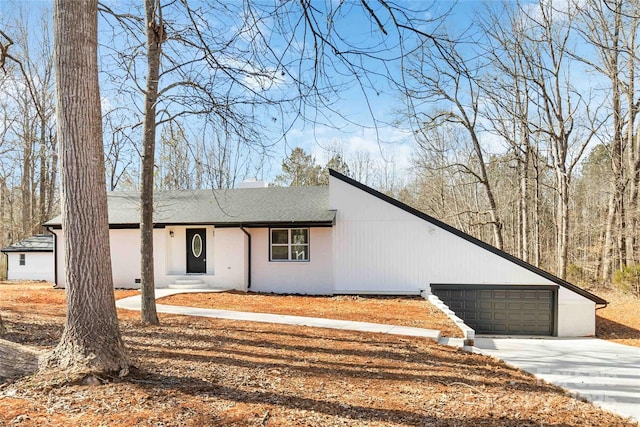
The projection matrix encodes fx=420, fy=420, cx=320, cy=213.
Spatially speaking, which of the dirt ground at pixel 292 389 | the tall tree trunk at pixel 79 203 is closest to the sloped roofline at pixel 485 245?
the dirt ground at pixel 292 389

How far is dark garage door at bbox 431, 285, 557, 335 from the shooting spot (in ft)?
45.1

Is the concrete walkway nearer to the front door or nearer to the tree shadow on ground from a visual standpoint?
the tree shadow on ground

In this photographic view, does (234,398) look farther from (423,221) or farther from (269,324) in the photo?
(423,221)

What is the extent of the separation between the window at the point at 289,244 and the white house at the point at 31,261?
39.9 ft

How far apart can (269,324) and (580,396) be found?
555 centimetres

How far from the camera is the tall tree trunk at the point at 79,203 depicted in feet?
14.4

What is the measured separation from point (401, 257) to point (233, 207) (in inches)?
264

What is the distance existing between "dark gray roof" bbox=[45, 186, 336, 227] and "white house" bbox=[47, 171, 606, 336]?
0.18 ft

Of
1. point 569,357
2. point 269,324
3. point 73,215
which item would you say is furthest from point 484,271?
point 73,215

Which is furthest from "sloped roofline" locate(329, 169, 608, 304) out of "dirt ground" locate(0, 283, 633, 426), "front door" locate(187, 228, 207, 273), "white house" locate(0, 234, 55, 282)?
"white house" locate(0, 234, 55, 282)

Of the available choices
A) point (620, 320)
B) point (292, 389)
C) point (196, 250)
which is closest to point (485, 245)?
point (620, 320)

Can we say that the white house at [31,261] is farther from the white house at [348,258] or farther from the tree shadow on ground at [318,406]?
the tree shadow on ground at [318,406]

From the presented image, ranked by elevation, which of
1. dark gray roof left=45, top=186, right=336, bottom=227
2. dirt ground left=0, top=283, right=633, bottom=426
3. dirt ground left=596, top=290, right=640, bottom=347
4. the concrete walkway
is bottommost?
dirt ground left=596, top=290, right=640, bottom=347

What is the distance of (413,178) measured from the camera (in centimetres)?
2875
